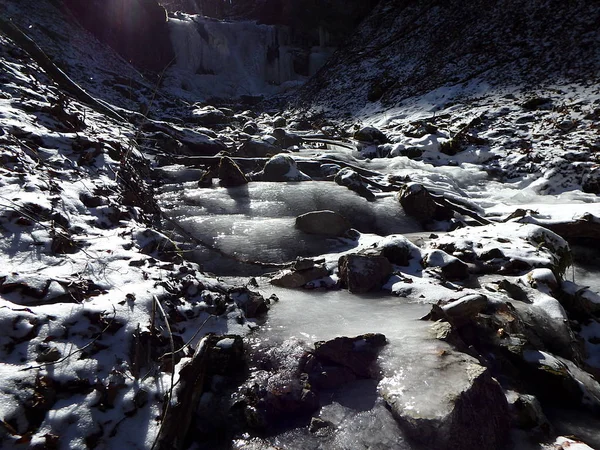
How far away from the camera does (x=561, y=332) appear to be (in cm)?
354

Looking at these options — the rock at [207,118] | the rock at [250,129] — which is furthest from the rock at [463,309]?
the rock at [207,118]

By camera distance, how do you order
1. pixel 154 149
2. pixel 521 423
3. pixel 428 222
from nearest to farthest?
1. pixel 521 423
2. pixel 428 222
3. pixel 154 149

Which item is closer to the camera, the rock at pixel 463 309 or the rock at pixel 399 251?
the rock at pixel 463 309

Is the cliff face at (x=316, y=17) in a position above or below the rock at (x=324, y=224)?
above

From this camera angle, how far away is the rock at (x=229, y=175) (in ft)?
26.8

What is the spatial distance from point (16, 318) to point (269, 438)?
5.59ft

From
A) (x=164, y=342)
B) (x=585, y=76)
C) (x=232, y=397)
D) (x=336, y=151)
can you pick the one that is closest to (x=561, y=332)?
(x=232, y=397)

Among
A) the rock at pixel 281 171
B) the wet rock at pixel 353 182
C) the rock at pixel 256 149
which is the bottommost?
the wet rock at pixel 353 182

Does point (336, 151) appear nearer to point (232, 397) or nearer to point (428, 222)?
point (428, 222)

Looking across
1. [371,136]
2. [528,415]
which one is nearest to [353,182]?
[371,136]

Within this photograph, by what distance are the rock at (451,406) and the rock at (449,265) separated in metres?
2.09

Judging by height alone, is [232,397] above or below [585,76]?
below

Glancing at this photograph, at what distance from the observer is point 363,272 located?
172 inches

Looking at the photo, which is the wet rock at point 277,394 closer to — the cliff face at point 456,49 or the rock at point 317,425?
the rock at point 317,425
